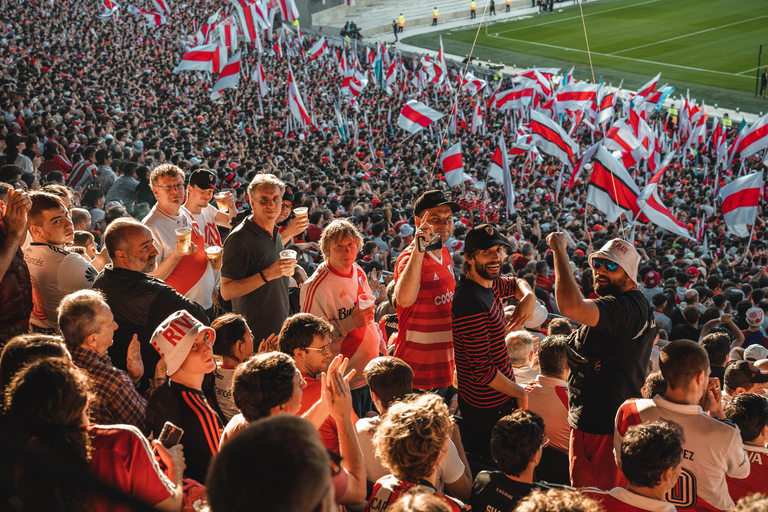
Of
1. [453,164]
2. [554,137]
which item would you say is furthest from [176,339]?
[554,137]

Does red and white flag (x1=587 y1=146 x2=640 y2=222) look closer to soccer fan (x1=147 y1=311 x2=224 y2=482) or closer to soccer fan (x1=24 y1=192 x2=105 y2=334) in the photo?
soccer fan (x1=24 y1=192 x2=105 y2=334)

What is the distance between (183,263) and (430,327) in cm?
220

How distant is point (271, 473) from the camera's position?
166 centimetres

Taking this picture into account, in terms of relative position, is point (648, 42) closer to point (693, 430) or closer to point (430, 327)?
point (430, 327)

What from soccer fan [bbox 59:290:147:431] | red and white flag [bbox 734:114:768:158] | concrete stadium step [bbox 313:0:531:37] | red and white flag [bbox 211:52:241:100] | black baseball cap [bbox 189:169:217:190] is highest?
concrete stadium step [bbox 313:0:531:37]

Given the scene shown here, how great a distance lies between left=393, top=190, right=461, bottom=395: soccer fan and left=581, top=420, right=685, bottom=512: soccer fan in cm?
161

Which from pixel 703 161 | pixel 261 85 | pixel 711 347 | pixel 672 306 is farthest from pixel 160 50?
pixel 711 347

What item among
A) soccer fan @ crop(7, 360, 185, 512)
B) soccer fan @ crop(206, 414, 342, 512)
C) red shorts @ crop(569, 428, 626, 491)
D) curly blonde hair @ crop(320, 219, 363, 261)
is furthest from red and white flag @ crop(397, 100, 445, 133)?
soccer fan @ crop(206, 414, 342, 512)

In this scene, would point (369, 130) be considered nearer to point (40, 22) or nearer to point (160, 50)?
point (160, 50)

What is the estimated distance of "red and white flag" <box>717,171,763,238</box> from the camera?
13.5 meters

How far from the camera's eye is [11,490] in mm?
1998

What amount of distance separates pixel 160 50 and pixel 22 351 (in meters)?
30.3

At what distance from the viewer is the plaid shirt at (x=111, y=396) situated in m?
3.34

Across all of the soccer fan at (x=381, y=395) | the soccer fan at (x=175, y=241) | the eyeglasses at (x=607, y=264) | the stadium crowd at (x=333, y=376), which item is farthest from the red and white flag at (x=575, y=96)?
the soccer fan at (x=381, y=395)
